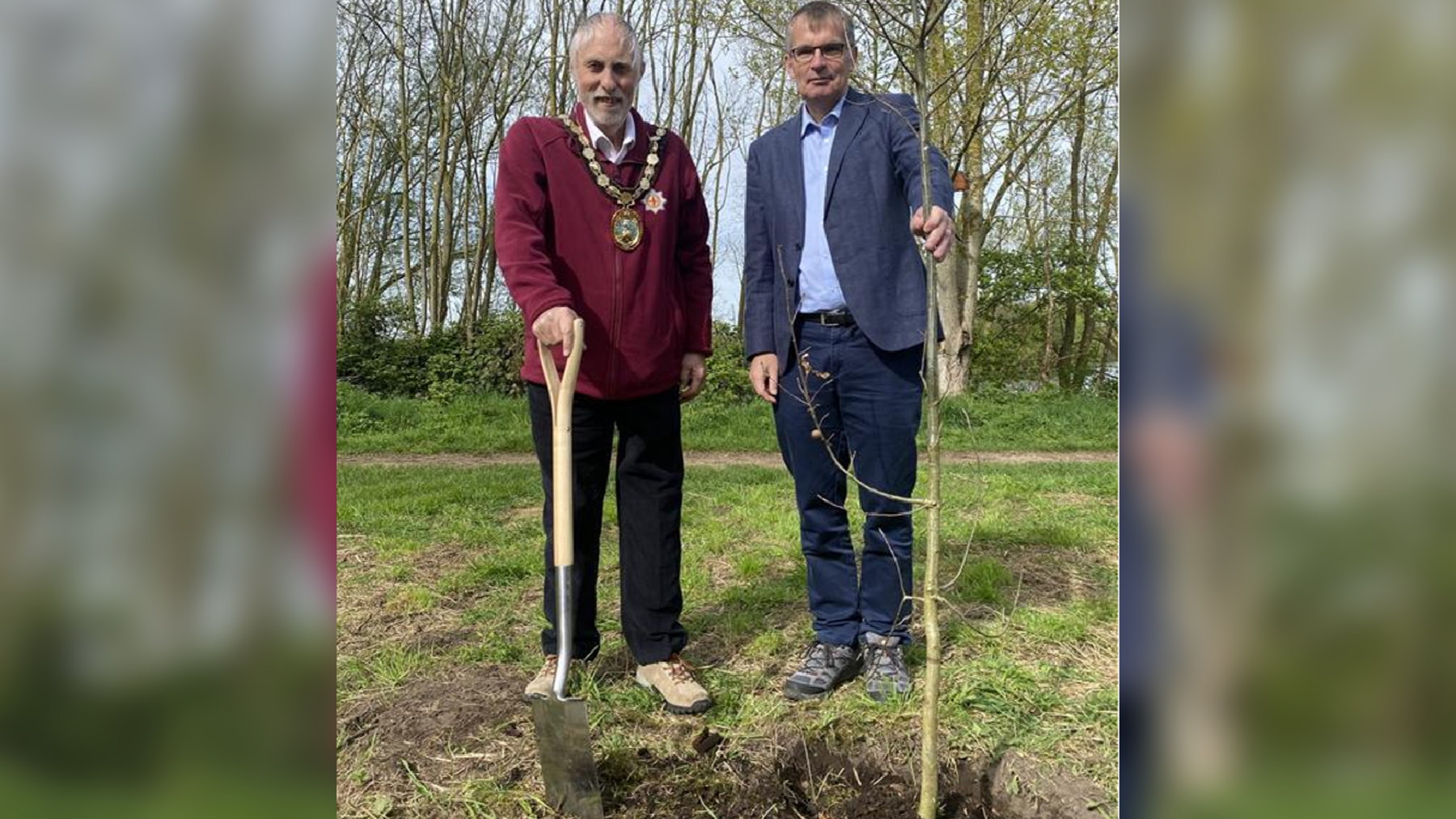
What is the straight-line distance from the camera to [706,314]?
3.26m

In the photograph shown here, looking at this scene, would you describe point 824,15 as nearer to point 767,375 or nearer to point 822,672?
point 767,375

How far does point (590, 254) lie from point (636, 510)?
88 centimetres

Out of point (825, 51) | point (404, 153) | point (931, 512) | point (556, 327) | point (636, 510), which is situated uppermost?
point (404, 153)

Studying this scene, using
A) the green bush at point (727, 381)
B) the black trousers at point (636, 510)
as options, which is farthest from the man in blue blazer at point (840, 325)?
the green bush at point (727, 381)

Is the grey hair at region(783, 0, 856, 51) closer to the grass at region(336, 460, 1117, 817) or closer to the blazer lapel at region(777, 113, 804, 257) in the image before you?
the blazer lapel at region(777, 113, 804, 257)

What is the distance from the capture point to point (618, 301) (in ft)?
9.64

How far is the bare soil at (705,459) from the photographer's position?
30.3 ft

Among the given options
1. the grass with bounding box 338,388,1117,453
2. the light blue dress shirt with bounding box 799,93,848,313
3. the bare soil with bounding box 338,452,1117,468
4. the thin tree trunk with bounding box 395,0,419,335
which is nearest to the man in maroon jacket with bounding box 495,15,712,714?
the light blue dress shirt with bounding box 799,93,848,313

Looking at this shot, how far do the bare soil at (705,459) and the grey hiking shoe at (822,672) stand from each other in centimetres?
585

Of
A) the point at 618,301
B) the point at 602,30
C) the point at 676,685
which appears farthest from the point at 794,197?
the point at 676,685

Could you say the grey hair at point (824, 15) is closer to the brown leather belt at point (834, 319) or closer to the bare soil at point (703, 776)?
the brown leather belt at point (834, 319)
